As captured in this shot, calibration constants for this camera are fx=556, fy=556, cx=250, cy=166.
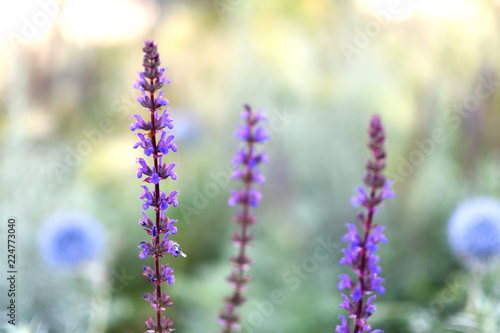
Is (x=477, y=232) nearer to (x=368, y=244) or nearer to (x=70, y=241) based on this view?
(x=368, y=244)

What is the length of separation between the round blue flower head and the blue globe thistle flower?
0.84 meters

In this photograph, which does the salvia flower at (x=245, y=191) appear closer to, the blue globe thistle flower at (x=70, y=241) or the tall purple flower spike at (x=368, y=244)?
the tall purple flower spike at (x=368, y=244)

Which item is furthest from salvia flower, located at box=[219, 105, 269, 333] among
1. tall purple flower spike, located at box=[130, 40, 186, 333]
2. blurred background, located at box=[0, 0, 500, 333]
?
blurred background, located at box=[0, 0, 500, 333]

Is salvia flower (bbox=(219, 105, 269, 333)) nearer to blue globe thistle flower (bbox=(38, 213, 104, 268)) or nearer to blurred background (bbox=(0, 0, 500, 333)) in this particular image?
blurred background (bbox=(0, 0, 500, 333))

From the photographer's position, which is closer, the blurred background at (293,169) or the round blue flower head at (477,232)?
the round blue flower head at (477,232)

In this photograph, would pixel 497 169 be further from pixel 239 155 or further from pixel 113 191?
pixel 113 191

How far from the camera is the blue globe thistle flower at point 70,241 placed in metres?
1.29

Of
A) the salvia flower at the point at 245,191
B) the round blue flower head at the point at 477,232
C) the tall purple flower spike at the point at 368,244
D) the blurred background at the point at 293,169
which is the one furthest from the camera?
the blurred background at the point at 293,169

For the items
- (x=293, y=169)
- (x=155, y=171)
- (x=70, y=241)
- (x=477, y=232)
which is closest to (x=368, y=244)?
(x=155, y=171)

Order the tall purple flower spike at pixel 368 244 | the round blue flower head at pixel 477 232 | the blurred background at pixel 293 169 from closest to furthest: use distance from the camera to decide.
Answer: the tall purple flower spike at pixel 368 244
the round blue flower head at pixel 477 232
the blurred background at pixel 293 169

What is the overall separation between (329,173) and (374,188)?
4.19ft

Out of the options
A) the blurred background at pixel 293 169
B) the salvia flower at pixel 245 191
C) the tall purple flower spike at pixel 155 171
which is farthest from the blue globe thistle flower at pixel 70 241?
the tall purple flower spike at pixel 155 171

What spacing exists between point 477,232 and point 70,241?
94 cm

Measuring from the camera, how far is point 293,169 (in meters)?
1.90
